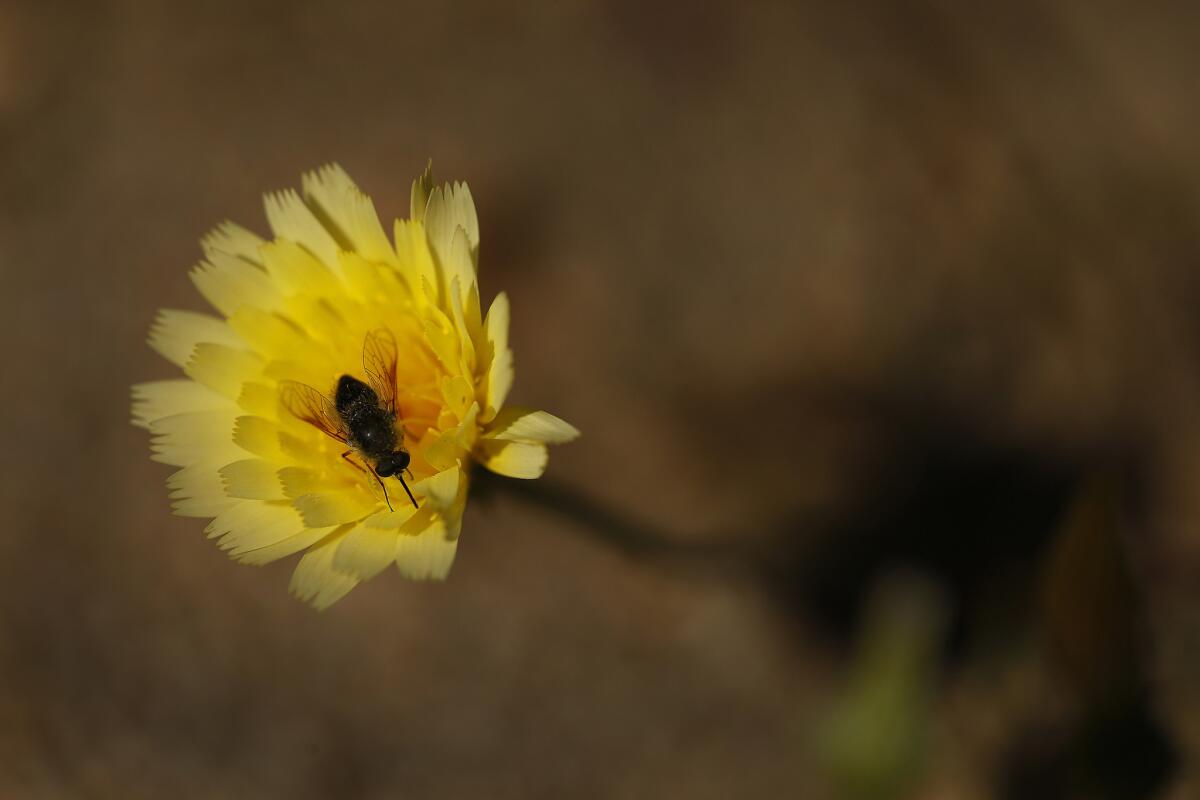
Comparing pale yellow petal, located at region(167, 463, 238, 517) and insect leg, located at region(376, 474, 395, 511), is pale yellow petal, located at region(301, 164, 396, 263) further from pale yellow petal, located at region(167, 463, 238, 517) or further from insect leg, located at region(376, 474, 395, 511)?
pale yellow petal, located at region(167, 463, 238, 517)

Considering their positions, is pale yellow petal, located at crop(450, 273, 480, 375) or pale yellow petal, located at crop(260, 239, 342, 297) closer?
pale yellow petal, located at crop(450, 273, 480, 375)

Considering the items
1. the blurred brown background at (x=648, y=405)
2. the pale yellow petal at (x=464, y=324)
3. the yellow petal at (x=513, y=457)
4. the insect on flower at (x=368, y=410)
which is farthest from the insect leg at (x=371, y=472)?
the blurred brown background at (x=648, y=405)

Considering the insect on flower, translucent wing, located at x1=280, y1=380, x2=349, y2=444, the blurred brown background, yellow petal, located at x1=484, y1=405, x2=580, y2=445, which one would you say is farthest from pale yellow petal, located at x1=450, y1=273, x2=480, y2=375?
the blurred brown background

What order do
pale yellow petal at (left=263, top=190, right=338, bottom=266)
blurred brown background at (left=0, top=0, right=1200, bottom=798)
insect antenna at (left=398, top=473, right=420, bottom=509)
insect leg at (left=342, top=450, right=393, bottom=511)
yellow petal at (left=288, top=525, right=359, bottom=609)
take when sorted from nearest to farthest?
yellow petal at (left=288, top=525, right=359, bottom=609) < insect antenna at (left=398, top=473, right=420, bottom=509) < insect leg at (left=342, top=450, right=393, bottom=511) < pale yellow petal at (left=263, top=190, right=338, bottom=266) < blurred brown background at (left=0, top=0, right=1200, bottom=798)

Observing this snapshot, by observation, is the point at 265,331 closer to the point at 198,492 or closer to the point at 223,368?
the point at 223,368

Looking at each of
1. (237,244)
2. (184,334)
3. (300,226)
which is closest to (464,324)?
(300,226)

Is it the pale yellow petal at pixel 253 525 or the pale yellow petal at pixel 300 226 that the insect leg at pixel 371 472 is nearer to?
the pale yellow petal at pixel 253 525
